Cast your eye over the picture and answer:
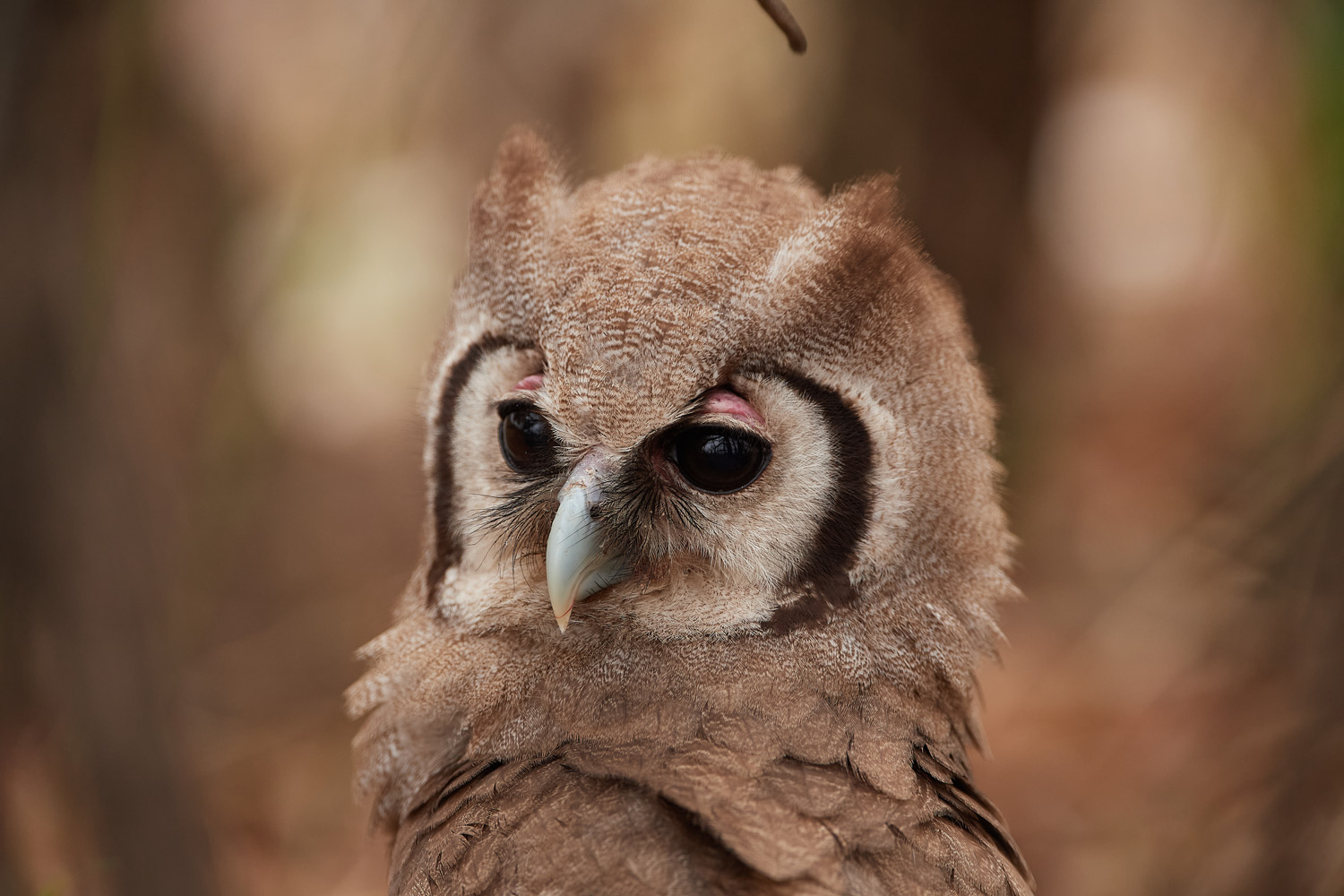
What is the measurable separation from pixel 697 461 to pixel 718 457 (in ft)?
0.13

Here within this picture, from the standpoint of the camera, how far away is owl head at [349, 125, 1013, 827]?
70.5 inches

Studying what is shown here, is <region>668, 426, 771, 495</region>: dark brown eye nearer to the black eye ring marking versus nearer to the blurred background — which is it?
the black eye ring marking

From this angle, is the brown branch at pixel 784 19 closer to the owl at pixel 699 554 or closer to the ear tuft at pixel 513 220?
the owl at pixel 699 554

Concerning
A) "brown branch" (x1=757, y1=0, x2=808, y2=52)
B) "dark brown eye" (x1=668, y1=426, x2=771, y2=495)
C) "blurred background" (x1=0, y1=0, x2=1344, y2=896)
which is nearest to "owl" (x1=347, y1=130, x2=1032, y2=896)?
"dark brown eye" (x1=668, y1=426, x2=771, y2=495)

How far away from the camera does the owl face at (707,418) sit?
178cm

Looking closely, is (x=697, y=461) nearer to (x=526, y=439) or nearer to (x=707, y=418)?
(x=707, y=418)

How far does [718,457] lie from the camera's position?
72.0 inches

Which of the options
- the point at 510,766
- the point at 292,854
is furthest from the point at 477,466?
the point at 292,854

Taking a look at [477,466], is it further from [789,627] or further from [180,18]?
[180,18]

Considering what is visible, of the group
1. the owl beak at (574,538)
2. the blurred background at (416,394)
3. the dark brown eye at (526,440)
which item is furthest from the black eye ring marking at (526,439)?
the blurred background at (416,394)

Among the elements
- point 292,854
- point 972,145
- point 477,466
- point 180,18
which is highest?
point 180,18

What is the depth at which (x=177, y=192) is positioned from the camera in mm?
4449

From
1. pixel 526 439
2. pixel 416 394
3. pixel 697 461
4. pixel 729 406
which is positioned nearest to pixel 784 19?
pixel 729 406

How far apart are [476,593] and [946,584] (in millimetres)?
932
